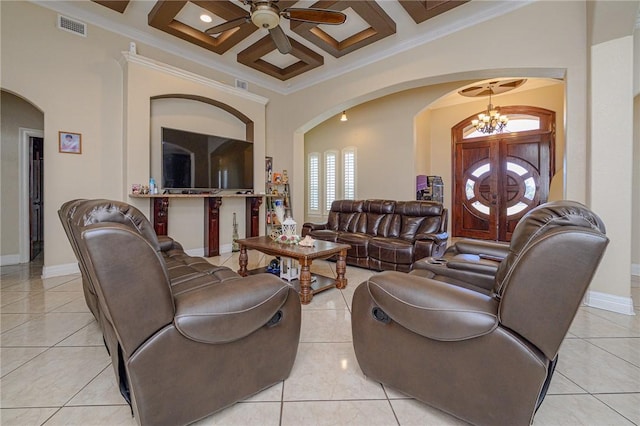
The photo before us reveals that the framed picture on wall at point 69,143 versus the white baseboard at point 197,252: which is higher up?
the framed picture on wall at point 69,143

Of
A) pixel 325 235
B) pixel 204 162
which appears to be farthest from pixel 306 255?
pixel 204 162

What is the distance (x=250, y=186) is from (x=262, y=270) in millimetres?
2351

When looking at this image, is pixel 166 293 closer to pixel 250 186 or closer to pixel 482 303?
pixel 482 303

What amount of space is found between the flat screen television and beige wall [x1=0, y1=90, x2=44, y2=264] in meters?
2.17

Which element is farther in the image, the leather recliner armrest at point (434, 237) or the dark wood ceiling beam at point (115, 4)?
the leather recliner armrest at point (434, 237)

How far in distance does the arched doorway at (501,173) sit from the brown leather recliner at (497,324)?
5.91m

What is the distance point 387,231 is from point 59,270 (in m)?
4.50

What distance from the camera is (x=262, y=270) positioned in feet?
12.1

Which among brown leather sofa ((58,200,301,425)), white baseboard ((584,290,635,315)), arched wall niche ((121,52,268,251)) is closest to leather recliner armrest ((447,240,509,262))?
white baseboard ((584,290,635,315))

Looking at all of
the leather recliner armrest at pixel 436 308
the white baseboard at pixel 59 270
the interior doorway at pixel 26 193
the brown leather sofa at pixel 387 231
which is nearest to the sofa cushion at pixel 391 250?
the brown leather sofa at pixel 387 231

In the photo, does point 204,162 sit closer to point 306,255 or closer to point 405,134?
point 306,255

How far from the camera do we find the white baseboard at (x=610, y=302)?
2629mm

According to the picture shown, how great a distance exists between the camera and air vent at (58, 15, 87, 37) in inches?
143

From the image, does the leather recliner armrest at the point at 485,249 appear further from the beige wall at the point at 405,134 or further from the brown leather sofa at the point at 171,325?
the beige wall at the point at 405,134
